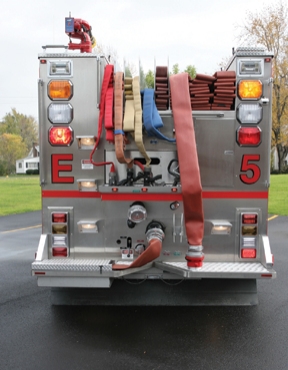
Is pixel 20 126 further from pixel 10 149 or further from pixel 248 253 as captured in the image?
pixel 248 253

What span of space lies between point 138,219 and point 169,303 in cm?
130

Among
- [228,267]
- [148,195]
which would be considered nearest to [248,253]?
[228,267]

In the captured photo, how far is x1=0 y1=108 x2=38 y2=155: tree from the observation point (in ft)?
286

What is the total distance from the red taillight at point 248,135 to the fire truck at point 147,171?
1 cm

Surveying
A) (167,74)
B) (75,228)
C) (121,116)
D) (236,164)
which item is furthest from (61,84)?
(236,164)

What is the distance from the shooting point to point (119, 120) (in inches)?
162

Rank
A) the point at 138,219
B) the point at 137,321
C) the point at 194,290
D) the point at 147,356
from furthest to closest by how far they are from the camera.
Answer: the point at 194,290
the point at 137,321
the point at 138,219
the point at 147,356

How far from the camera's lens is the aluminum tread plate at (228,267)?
13.8ft

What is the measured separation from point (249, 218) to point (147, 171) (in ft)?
3.79

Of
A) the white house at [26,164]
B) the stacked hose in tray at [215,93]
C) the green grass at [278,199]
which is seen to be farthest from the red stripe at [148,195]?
the white house at [26,164]

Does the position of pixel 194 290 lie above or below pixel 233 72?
below

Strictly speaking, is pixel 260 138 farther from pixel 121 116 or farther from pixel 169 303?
pixel 169 303

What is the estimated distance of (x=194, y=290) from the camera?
16.5ft

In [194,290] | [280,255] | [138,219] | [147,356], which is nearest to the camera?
[147,356]
